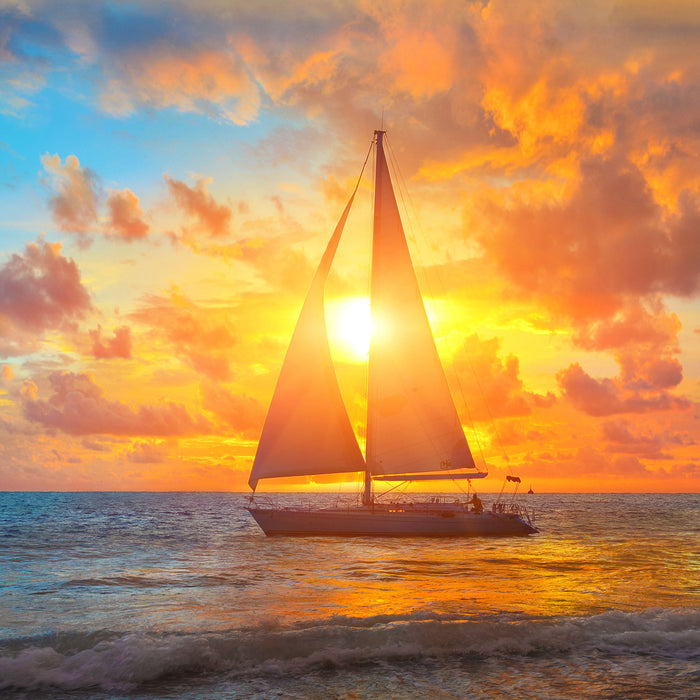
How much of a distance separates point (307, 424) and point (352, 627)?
23269 mm

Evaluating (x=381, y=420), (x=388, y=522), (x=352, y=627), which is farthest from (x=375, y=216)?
(x=352, y=627)

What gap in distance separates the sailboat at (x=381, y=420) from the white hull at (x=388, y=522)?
72mm

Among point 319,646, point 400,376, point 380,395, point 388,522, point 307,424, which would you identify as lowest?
point 319,646

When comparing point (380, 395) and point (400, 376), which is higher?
point (400, 376)

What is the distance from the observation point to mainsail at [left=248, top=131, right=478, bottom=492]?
41.5 metres

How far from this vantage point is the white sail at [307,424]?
41375mm

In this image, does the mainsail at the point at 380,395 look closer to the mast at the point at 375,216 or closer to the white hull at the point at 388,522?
the mast at the point at 375,216

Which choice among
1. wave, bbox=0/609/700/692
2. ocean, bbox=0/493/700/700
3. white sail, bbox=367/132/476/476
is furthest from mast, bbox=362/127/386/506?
wave, bbox=0/609/700/692

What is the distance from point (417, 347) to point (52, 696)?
110 feet

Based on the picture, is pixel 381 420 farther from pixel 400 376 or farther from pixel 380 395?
pixel 400 376

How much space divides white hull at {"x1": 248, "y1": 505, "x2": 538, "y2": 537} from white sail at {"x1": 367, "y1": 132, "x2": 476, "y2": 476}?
9.31 feet

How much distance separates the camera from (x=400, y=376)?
4366 centimetres

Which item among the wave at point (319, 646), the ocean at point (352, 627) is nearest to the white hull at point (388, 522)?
the ocean at point (352, 627)

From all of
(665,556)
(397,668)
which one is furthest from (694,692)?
(665,556)
